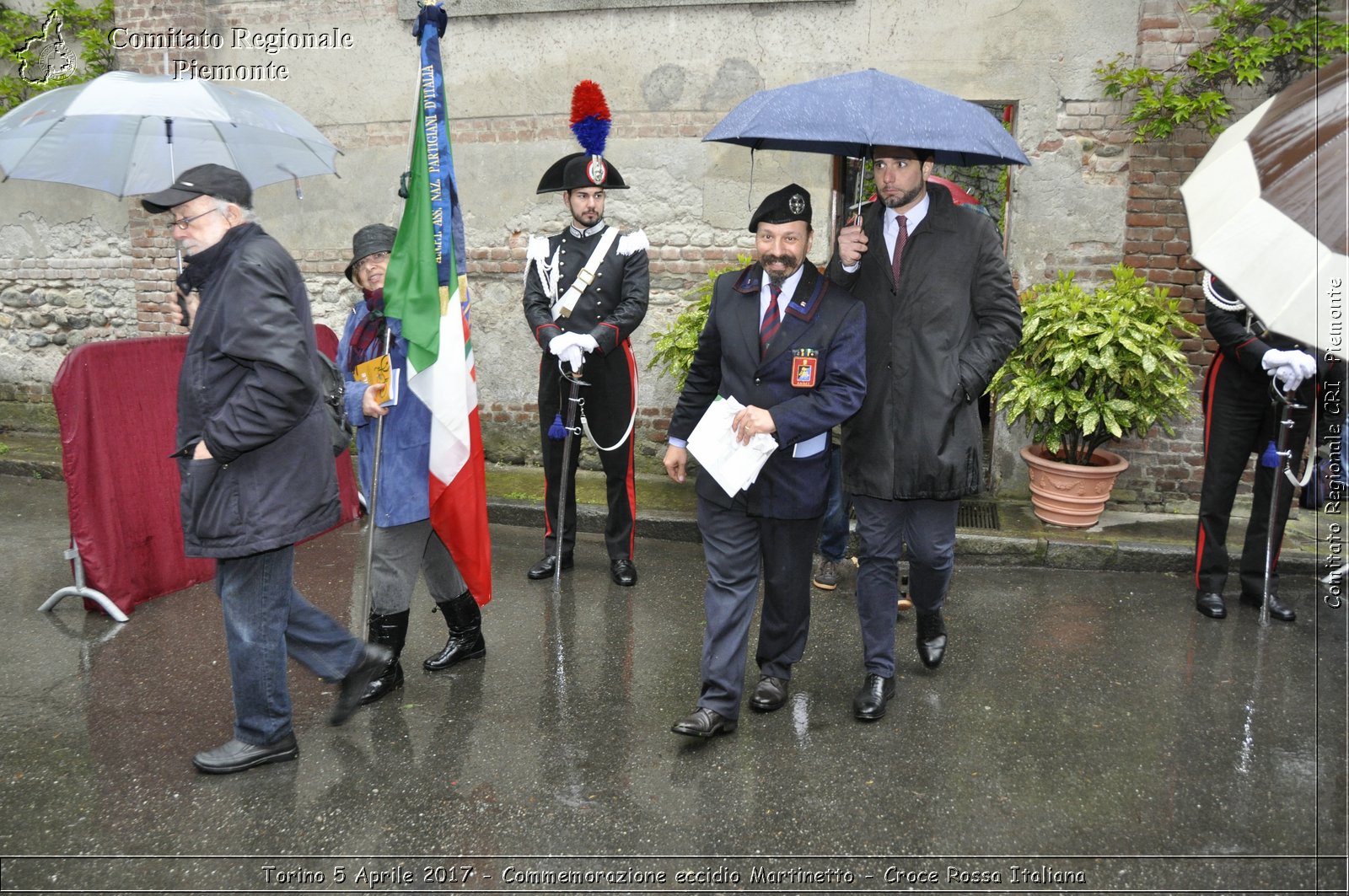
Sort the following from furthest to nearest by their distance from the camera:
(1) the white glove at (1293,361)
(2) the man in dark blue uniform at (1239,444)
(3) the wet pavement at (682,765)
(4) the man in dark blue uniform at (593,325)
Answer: (4) the man in dark blue uniform at (593,325)
(2) the man in dark blue uniform at (1239,444)
(1) the white glove at (1293,361)
(3) the wet pavement at (682,765)

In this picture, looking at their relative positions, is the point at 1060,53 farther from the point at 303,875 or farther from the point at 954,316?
the point at 303,875

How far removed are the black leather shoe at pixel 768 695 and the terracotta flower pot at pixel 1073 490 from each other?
10.3 feet

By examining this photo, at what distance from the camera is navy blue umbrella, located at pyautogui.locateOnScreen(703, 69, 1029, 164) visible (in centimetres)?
385

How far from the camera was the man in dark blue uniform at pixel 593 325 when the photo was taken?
20.3 ft

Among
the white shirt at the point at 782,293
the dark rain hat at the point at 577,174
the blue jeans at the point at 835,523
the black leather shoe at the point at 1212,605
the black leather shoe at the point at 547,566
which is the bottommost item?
the black leather shoe at the point at 547,566

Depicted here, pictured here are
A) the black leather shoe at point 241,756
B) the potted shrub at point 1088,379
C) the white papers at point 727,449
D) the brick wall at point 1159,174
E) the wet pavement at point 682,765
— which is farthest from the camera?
the brick wall at point 1159,174

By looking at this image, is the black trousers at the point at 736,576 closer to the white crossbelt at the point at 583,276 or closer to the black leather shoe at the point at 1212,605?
the white crossbelt at the point at 583,276

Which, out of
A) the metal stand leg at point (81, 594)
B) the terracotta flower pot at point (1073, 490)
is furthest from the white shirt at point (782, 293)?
the metal stand leg at point (81, 594)

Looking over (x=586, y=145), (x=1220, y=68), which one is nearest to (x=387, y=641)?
(x=586, y=145)

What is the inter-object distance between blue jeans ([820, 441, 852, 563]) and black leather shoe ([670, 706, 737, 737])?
6.79ft

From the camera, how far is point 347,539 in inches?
275

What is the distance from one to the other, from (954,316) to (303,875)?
308cm

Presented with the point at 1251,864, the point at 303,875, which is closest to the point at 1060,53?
the point at 1251,864

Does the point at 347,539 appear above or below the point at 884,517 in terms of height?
below
